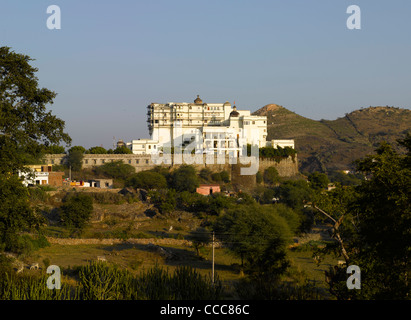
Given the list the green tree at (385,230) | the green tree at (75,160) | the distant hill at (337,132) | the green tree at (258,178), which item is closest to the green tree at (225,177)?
the green tree at (258,178)

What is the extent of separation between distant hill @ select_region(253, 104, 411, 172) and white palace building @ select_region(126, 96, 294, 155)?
3886cm

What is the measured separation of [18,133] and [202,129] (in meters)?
60.3

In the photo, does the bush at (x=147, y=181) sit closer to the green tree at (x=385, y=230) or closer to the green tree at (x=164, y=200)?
the green tree at (x=164, y=200)

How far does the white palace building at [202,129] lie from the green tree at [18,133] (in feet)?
179

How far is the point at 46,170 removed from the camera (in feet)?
207

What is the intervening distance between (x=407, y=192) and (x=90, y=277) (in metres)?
9.49

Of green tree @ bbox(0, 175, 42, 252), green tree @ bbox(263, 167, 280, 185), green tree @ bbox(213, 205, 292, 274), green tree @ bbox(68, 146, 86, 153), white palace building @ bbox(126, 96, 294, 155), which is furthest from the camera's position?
white palace building @ bbox(126, 96, 294, 155)

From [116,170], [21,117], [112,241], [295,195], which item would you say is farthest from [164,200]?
[21,117]

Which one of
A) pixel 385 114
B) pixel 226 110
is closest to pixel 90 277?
pixel 226 110

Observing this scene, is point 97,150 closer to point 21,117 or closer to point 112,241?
point 112,241

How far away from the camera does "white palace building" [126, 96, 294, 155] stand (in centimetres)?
7419

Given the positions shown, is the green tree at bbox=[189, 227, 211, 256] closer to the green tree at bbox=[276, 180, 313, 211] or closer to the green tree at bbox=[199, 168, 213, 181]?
the green tree at bbox=[276, 180, 313, 211]

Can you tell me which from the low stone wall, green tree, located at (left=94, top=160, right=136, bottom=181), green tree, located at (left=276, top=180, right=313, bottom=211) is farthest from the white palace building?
the low stone wall
